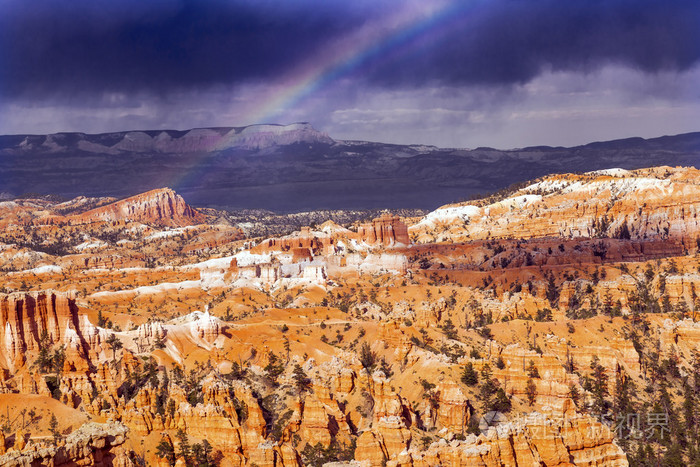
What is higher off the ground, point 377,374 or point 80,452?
point 80,452

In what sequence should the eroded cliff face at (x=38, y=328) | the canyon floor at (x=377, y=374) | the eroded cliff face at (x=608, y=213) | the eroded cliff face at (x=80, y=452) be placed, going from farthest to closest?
the eroded cliff face at (x=608, y=213) < the eroded cliff face at (x=38, y=328) < the canyon floor at (x=377, y=374) < the eroded cliff face at (x=80, y=452)

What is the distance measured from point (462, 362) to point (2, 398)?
3421 centimetres

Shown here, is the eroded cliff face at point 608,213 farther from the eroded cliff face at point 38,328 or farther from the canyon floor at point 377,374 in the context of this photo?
the eroded cliff face at point 38,328

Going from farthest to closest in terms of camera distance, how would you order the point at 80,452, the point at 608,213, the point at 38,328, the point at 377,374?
the point at 608,213, the point at 38,328, the point at 377,374, the point at 80,452

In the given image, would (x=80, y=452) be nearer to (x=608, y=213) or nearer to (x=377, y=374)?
(x=377, y=374)

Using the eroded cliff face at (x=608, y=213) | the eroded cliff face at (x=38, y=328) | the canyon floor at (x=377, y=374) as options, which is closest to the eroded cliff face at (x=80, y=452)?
the canyon floor at (x=377, y=374)

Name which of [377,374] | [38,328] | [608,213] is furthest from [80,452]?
[608,213]

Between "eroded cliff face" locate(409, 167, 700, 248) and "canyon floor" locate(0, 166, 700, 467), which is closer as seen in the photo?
"canyon floor" locate(0, 166, 700, 467)

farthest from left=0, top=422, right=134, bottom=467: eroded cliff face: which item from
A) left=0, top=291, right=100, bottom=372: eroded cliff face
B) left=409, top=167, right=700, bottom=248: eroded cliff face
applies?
left=409, top=167, right=700, bottom=248: eroded cliff face

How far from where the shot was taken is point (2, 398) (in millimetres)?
61719

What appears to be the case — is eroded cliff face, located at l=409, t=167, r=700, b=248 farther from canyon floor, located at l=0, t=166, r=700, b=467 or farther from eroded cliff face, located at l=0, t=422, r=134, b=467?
eroded cliff face, located at l=0, t=422, r=134, b=467

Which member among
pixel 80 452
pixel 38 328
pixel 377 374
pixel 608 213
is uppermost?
pixel 80 452

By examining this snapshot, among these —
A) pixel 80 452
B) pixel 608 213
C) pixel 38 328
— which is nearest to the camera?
pixel 80 452

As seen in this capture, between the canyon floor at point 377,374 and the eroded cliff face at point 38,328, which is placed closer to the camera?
the canyon floor at point 377,374
